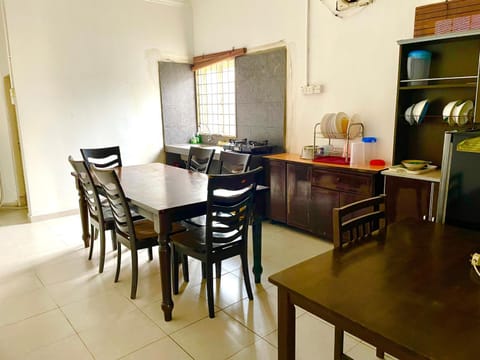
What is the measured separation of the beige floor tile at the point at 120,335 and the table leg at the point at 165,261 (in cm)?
13

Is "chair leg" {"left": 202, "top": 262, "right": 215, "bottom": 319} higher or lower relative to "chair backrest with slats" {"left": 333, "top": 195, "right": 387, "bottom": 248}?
lower

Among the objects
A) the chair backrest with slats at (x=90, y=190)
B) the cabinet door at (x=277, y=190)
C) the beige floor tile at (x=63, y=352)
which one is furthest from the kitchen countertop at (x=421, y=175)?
the beige floor tile at (x=63, y=352)

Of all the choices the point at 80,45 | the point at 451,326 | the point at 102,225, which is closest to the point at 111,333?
the point at 102,225

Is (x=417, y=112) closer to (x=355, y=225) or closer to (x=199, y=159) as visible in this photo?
(x=355, y=225)

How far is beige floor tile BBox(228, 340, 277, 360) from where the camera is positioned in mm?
1959

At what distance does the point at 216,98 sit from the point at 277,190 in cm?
217

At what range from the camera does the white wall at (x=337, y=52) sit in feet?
10.8

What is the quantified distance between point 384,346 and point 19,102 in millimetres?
4649

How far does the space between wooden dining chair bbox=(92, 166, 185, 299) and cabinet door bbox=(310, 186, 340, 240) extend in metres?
1.48

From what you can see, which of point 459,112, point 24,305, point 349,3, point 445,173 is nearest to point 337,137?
point 459,112

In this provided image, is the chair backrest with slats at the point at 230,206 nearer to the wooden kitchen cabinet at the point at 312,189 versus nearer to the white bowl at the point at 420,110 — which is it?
the wooden kitchen cabinet at the point at 312,189

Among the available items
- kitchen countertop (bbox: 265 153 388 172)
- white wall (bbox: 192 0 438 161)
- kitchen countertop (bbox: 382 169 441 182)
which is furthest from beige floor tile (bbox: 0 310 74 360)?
white wall (bbox: 192 0 438 161)

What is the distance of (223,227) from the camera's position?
2383 millimetres

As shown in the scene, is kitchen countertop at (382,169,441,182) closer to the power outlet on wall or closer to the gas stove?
the power outlet on wall
